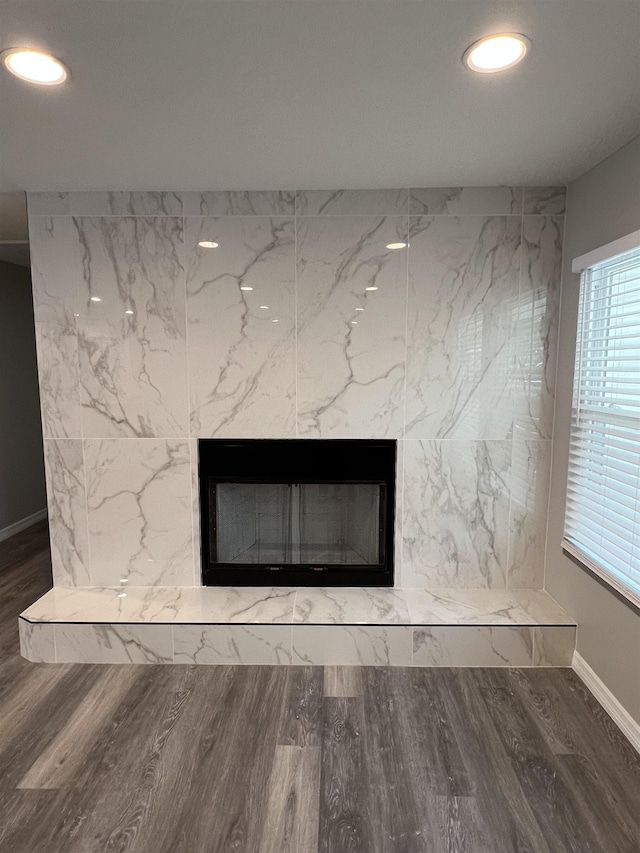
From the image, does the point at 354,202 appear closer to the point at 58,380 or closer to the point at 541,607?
the point at 58,380

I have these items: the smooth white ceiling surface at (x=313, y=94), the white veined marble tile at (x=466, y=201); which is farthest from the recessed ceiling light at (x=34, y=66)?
the white veined marble tile at (x=466, y=201)

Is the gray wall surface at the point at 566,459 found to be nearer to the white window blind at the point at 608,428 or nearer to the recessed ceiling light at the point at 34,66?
the white window blind at the point at 608,428

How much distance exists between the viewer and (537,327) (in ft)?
8.89

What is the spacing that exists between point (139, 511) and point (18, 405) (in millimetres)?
2439

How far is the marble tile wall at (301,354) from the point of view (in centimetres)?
268

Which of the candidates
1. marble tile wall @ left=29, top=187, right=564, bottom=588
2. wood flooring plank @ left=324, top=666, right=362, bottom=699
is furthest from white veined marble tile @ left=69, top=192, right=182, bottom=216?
wood flooring plank @ left=324, top=666, right=362, bottom=699

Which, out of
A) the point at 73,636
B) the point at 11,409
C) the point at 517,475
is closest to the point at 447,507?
the point at 517,475

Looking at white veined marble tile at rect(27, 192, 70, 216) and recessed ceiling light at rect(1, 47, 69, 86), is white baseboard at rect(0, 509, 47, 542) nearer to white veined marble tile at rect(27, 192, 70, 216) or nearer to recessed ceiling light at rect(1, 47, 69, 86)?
white veined marble tile at rect(27, 192, 70, 216)

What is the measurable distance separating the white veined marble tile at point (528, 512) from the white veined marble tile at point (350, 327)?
2.36 feet

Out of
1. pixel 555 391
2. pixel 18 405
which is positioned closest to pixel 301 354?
pixel 555 391

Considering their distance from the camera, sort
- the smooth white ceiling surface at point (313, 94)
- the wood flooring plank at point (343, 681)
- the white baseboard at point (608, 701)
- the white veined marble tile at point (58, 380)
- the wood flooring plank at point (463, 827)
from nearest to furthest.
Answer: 1. the smooth white ceiling surface at point (313, 94)
2. the wood flooring plank at point (463, 827)
3. the white baseboard at point (608, 701)
4. the wood flooring plank at point (343, 681)
5. the white veined marble tile at point (58, 380)

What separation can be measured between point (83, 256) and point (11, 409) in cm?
235

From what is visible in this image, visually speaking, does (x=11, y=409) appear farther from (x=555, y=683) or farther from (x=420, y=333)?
(x=555, y=683)

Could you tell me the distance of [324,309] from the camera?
8.96 feet
